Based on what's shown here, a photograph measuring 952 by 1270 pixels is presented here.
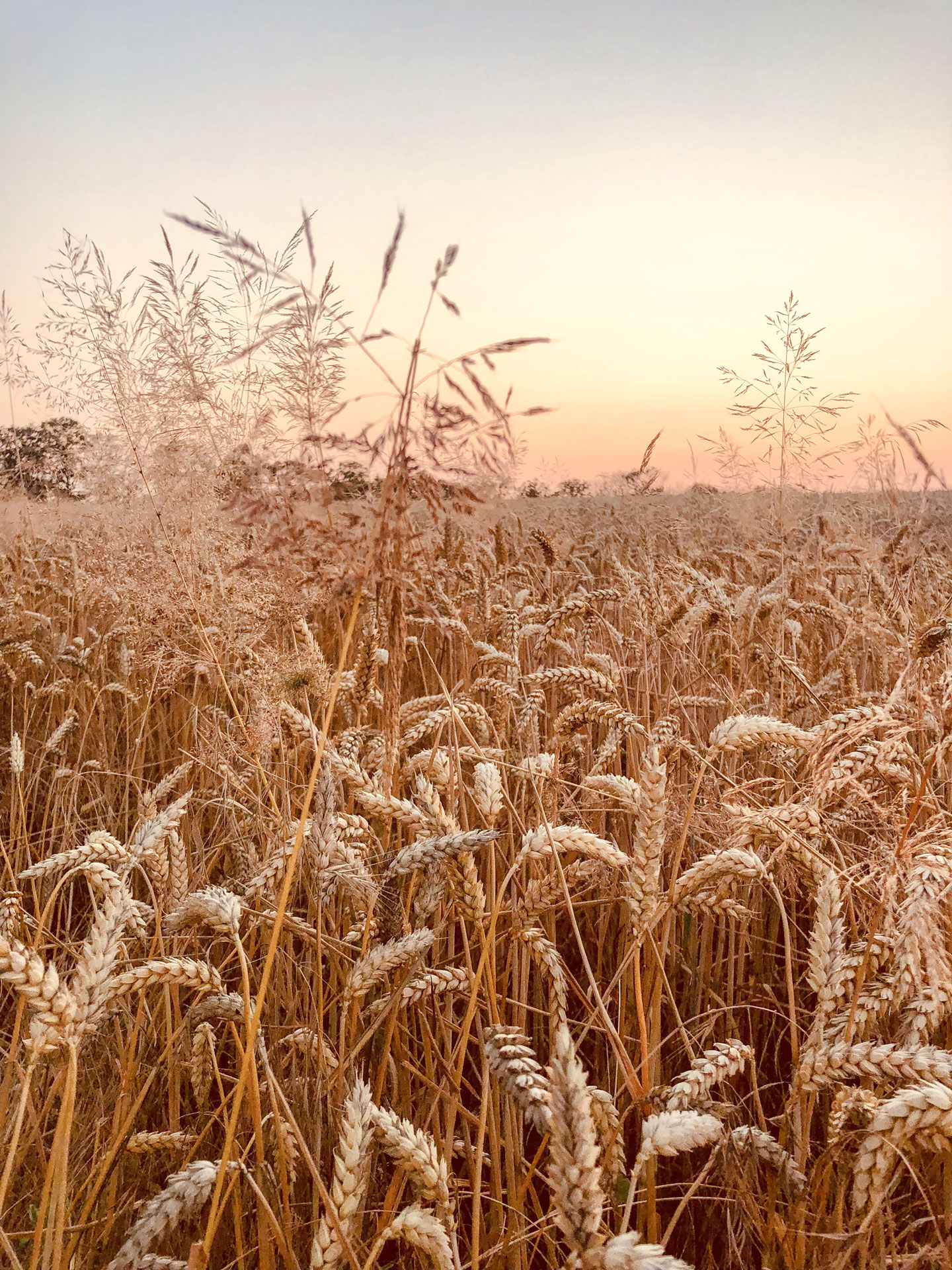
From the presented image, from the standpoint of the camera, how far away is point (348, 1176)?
62cm

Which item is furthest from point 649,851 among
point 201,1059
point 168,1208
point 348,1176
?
point 201,1059

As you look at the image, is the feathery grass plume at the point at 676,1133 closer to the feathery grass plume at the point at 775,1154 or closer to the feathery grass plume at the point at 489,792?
the feathery grass plume at the point at 775,1154

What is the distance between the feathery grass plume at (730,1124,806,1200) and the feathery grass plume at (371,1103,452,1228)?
331mm

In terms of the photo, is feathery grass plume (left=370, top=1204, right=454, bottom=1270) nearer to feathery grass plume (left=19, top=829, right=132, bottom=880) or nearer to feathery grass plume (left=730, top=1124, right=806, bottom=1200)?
feathery grass plume (left=730, top=1124, right=806, bottom=1200)

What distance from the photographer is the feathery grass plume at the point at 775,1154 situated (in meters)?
0.78

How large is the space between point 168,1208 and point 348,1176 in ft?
0.66

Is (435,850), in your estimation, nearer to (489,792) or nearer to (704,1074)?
(489,792)

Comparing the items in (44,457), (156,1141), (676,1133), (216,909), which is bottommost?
(156,1141)

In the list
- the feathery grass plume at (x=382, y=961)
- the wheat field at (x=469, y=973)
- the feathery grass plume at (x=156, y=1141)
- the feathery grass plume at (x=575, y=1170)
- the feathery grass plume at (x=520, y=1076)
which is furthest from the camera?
the feathery grass plume at (x=156, y=1141)

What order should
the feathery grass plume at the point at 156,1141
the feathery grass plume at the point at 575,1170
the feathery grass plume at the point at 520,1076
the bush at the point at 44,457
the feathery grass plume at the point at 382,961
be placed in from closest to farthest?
1. the feathery grass plume at the point at 575,1170
2. the feathery grass plume at the point at 520,1076
3. the feathery grass plume at the point at 382,961
4. the feathery grass plume at the point at 156,1141
5. the bush at the point at 44,457

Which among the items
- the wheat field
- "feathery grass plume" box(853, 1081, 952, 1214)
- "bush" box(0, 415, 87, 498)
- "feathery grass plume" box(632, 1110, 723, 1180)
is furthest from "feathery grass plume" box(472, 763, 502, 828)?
"bush" box(0, 415, 87, 498)

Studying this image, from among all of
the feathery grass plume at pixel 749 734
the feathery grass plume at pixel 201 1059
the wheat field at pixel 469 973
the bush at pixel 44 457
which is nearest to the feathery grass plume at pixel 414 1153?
the wheat field at pixel 469 973

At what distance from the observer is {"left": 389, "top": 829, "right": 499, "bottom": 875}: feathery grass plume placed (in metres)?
0.77

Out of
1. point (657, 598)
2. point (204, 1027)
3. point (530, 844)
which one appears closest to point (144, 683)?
point (657, 598)
